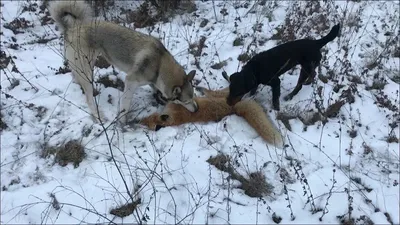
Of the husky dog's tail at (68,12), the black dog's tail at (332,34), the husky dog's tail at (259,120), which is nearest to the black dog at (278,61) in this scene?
the black dog's tail at (332,34)

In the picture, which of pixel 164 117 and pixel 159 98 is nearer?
pixel 164 117

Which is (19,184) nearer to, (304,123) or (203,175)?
(203,175)

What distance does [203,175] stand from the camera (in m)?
3.94

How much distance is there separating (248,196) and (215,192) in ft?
1.12

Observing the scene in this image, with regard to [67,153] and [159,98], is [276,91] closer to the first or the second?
[159,98]

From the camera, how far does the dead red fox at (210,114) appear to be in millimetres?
4477

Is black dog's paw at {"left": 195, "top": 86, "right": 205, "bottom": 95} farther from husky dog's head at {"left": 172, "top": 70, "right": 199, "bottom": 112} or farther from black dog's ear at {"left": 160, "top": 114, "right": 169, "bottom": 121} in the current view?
black dog's ear at {"left": 160, "top": 114, "right": 169, "bottom": 121}

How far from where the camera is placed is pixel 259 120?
14.6 ft

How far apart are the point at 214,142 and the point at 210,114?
0.46m

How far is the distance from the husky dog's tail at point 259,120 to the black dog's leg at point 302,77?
24.2 inches

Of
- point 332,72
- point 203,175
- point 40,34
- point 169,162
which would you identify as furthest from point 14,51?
point 332,72

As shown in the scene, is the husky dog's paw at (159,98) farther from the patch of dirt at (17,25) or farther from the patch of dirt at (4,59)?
the patch of dirt at (17,25)

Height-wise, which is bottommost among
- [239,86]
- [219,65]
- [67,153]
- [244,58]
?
[67,153]

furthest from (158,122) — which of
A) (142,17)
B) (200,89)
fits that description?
(142,17)
